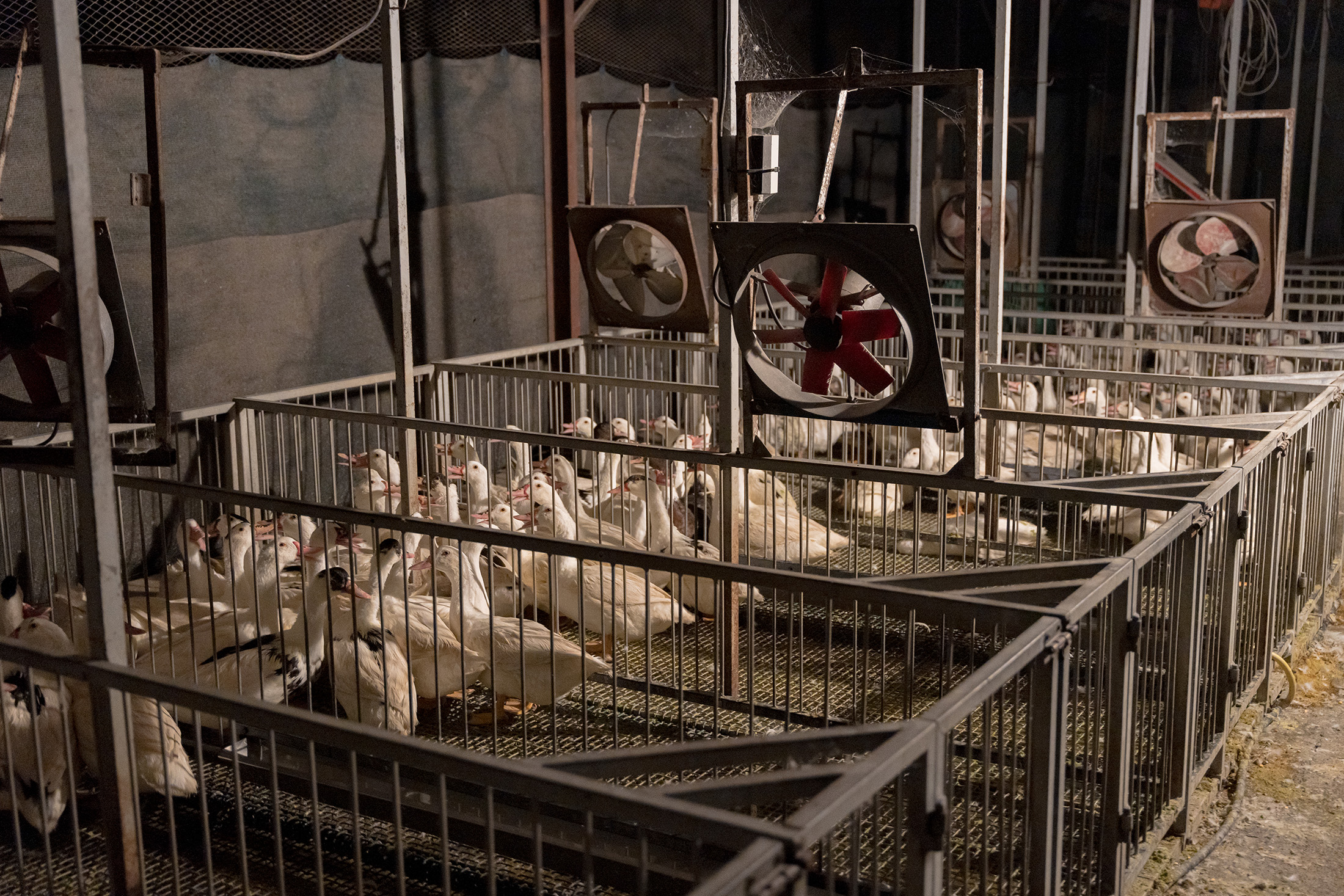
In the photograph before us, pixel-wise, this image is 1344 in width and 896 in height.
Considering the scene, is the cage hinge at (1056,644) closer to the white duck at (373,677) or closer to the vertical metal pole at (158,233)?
the white duck at (373,677)

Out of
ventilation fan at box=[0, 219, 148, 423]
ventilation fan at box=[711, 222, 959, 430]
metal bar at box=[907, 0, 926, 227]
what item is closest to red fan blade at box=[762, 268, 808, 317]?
ventilation fan at box=[711, 222, 959, 430]

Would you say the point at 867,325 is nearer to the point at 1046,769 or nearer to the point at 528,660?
the point at 528,660

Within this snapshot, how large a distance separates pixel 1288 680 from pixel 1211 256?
138 inches

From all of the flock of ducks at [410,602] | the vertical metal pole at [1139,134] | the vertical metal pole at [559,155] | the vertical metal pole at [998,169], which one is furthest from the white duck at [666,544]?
the vertical metal pole at [1139,134]

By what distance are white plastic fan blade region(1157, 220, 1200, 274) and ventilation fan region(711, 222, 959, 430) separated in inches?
167

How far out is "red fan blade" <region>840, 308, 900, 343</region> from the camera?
12.6ft

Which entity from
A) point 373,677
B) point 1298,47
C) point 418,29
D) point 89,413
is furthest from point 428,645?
point 1298,47

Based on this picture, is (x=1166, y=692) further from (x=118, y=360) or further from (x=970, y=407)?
(x=118, y=360)

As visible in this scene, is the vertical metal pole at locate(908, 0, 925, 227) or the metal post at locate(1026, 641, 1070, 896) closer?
the metal post at locate(1026, 641, 1070, 896)

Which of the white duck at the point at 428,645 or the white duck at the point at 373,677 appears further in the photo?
the white duck at the point at 428,645

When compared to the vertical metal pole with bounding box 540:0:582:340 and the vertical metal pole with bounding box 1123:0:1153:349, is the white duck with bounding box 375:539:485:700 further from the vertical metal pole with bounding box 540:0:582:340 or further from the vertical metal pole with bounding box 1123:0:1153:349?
the vertical metal pole with bounding box 1123:0:1153:349

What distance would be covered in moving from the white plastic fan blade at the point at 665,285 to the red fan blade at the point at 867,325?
254 centimetres

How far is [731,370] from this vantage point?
4.49 metres

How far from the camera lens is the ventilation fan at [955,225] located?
10320 mm
